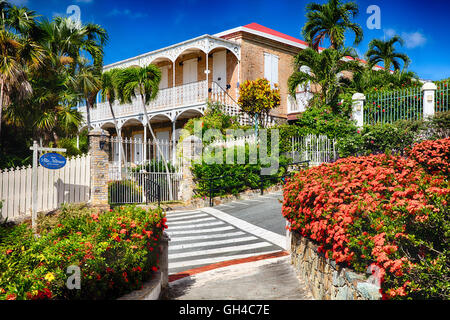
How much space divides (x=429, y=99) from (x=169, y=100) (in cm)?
Result: 1397

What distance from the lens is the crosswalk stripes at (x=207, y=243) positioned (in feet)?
25.5

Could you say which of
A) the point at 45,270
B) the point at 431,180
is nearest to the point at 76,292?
the point at 45,270

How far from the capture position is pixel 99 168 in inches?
487

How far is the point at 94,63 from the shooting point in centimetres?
1969

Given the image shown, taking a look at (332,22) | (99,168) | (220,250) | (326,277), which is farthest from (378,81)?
(326,277)

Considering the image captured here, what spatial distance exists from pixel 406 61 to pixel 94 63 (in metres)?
20.5

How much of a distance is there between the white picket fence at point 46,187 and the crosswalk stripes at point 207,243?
313 cm

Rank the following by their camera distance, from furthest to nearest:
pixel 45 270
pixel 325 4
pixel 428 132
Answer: pixel 325 4 < pixel 428 132 < pixel 45 270

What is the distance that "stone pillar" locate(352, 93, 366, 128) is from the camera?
13.8 m

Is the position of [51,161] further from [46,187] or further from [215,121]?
[215,121]

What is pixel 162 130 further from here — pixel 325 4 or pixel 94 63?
pixel 325 4

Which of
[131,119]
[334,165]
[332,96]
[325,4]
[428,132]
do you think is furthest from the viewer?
[131,119]

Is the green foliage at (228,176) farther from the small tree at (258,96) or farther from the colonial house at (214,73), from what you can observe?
the colonial house at (214,73)

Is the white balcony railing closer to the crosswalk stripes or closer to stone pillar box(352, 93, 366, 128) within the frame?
stone pillar box(352, 93, 366, 128)
